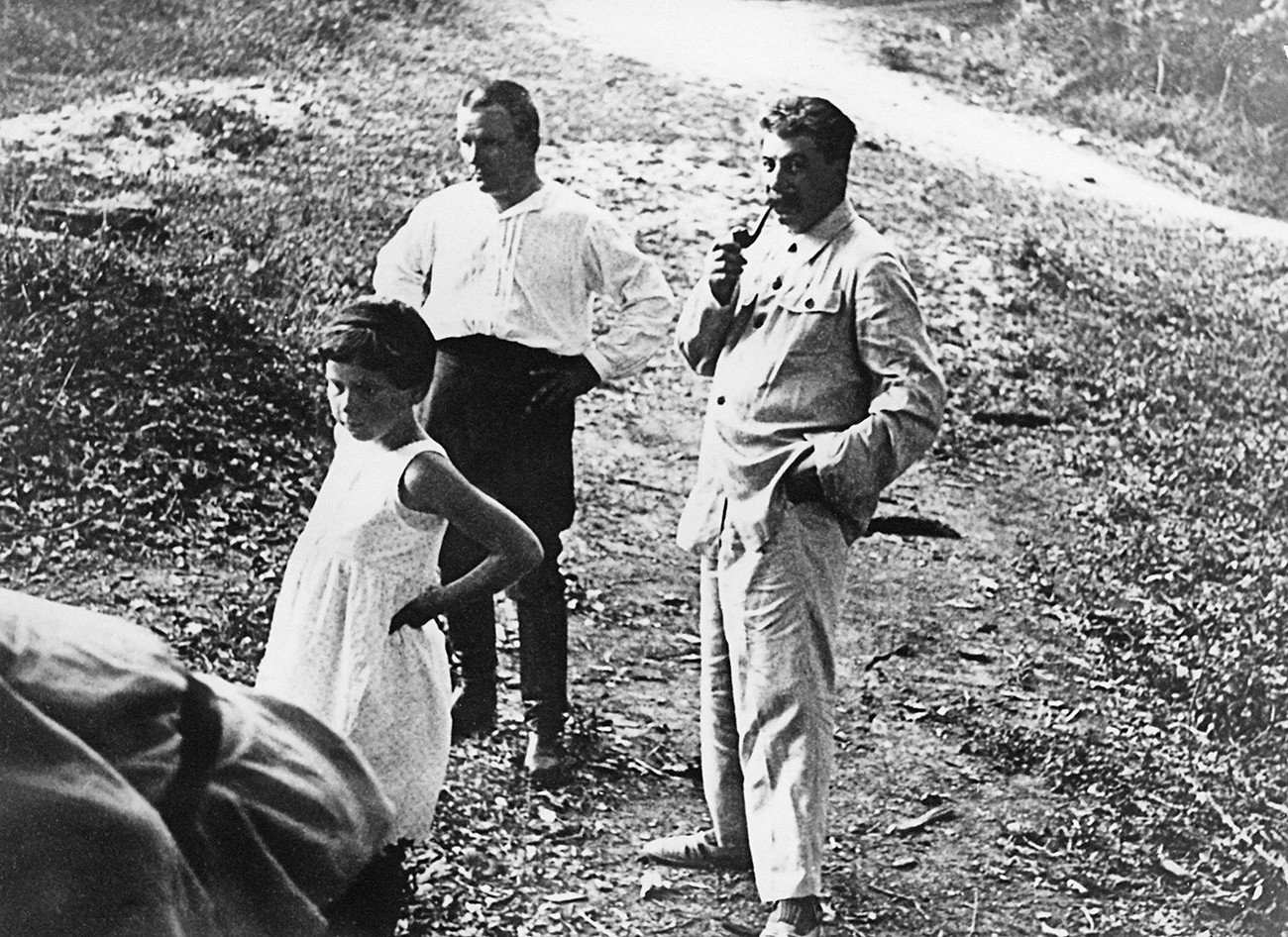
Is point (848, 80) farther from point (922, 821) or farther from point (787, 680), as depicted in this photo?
point (922, 821)

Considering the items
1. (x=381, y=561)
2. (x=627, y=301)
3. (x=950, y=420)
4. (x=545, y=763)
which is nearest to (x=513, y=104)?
(x=627, y=301)

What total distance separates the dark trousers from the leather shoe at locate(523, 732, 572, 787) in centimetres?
2

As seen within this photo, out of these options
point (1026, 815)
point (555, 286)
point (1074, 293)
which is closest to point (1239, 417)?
point (1074, 293)

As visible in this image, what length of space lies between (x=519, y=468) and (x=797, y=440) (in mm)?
820

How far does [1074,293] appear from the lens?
462cm

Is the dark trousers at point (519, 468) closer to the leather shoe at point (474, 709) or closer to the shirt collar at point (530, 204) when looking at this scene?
the leather shoe at point (474, 709)

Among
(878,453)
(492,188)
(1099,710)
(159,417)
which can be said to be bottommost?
(1099,710)

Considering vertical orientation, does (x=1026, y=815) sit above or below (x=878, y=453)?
below

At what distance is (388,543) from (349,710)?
1.16ft

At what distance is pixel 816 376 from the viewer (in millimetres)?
3594

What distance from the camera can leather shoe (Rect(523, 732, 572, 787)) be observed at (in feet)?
13.4

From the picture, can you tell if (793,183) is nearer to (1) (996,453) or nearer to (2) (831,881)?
(1) (996,453)

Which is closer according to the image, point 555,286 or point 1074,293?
point 555,286

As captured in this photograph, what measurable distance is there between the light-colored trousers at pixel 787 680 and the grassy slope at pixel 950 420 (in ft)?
2.02
